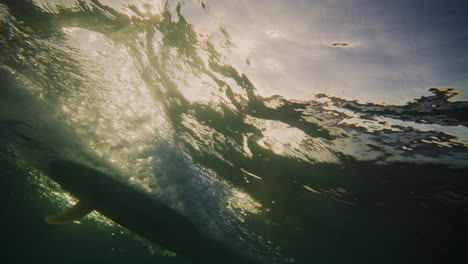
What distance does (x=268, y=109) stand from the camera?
6914mm

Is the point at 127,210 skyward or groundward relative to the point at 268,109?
groundward

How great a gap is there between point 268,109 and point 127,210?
9410 millimetres

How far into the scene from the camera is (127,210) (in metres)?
11.4

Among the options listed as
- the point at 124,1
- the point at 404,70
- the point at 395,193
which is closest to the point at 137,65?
the point at 124,1

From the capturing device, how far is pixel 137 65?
7488 mm

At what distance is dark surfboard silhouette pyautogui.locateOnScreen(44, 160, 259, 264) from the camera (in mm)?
10664

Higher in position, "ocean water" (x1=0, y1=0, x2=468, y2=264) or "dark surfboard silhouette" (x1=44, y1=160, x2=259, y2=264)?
"ocean water" (x1=0, y1=0, x2=468, y2=264)

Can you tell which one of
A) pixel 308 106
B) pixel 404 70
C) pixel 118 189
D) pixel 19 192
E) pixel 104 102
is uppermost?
pixel 404 70

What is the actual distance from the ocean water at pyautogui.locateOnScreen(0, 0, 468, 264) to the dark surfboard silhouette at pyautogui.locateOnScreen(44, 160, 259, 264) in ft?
1.65

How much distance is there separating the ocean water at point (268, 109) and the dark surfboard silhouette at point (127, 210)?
19.8 inches

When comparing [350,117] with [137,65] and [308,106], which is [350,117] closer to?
[308,106]

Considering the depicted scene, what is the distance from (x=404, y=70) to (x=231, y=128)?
17.1 ft

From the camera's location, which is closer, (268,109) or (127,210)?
(268,109)

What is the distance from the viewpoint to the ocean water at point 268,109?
4.86 meters
